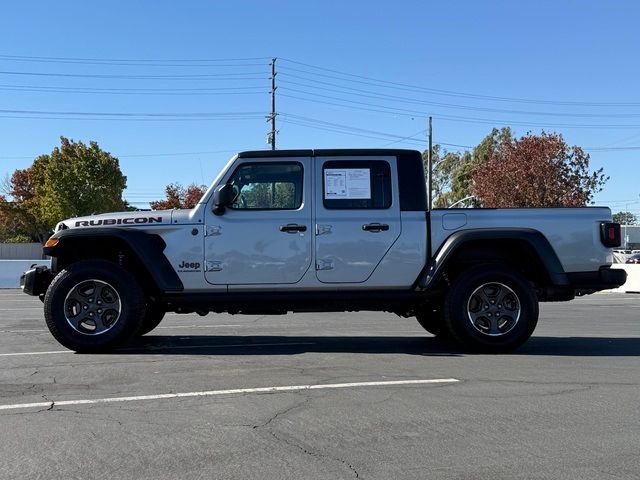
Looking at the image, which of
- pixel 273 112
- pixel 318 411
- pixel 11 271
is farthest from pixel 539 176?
pixel 318 411

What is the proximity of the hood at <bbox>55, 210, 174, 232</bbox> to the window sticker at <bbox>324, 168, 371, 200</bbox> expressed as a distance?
1878 millimetres

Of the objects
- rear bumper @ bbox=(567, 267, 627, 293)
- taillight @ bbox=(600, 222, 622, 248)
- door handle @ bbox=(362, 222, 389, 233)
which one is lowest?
rear bumper @ bbox=(567, 267, 627, 293)

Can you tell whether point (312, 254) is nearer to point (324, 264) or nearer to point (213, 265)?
point (324, 264)

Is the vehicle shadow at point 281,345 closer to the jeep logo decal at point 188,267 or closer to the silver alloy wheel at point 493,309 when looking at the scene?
the silver alloy wheel at point 493,309

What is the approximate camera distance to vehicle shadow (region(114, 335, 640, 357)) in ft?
25.0

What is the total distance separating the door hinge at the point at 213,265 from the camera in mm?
7383

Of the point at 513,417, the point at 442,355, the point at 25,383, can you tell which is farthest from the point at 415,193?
the point at 25,383

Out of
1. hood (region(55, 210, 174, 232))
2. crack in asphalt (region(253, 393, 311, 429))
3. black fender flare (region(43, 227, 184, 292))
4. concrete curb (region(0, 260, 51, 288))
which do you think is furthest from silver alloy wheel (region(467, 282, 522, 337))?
concrete curb (region(0, 260, 51, 288))

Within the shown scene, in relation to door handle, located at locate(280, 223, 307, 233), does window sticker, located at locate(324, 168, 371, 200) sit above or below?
above

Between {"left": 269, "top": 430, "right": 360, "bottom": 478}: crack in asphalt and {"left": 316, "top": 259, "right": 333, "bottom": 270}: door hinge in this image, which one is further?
{"left": 316, "top": 259, "right": 333, "bottom": 270}: door hinge

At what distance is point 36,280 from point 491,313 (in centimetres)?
538

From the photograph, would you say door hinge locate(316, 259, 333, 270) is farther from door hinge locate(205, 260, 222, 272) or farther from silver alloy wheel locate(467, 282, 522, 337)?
silver alloy wheel locate(467, 282, 522, 337)

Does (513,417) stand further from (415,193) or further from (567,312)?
(567,312)

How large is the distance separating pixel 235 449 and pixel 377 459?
904mm
